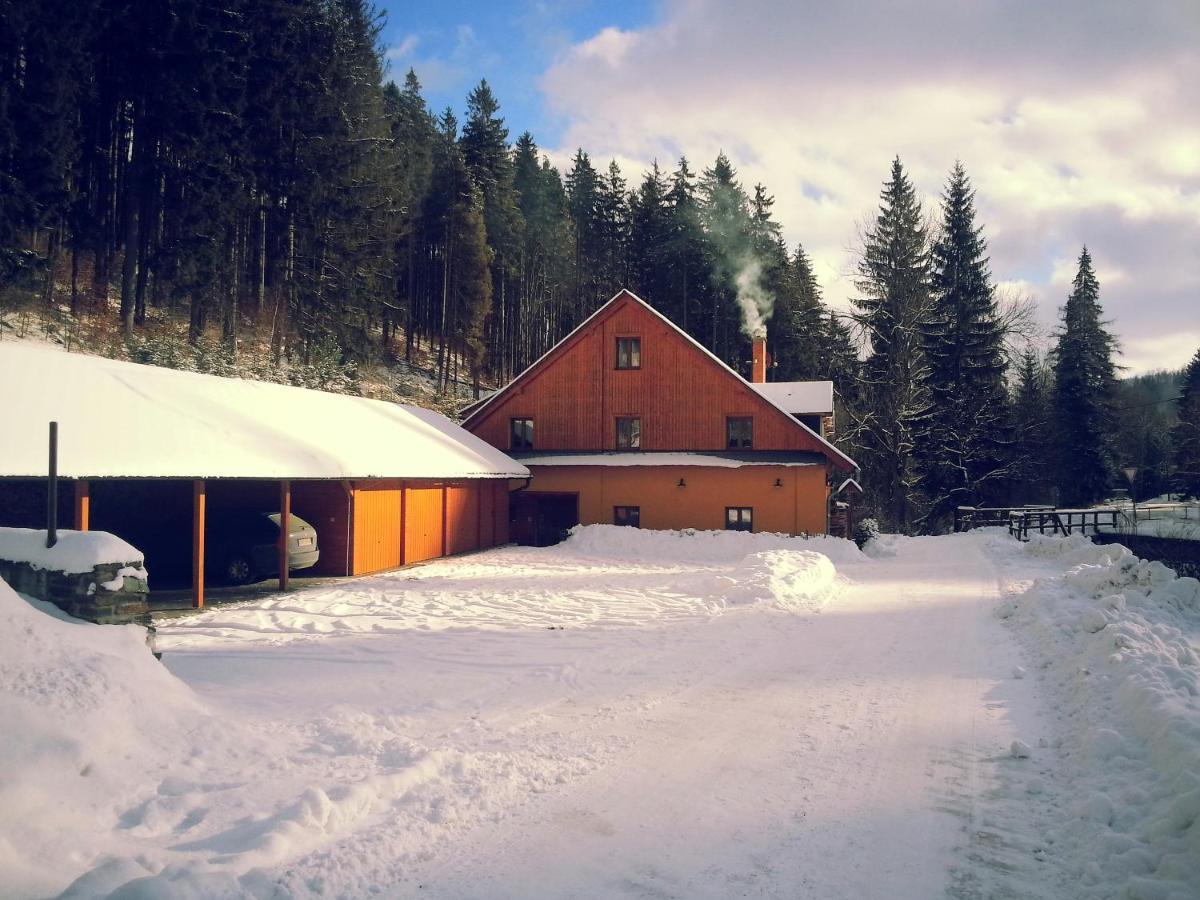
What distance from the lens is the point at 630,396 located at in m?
29.3

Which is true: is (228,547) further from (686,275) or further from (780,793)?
(686,275)

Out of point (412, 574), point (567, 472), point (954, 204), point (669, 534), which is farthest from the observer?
point (954, 204)

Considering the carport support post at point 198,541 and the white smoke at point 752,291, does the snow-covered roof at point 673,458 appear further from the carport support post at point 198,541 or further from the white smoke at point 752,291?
the white smoke at point 752,291

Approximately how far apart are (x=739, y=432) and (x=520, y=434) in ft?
28.5

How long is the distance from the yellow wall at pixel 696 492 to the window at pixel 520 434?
5.58 feet

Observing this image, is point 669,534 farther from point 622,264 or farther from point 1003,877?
point 622,264

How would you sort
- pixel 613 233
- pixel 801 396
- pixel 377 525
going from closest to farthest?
1. pixel 377 525
2. pixel 801 396
3. pixel 613 233

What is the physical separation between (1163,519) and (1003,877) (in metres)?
38.5

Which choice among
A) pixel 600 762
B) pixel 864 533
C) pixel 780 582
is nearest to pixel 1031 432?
pixel 864 533

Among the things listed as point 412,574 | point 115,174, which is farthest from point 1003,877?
point 115,174

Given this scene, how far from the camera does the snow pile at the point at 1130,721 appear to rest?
14.3ft

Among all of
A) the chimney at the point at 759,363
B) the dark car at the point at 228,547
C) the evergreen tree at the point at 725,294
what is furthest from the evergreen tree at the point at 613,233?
the dark car at the point at 228,547

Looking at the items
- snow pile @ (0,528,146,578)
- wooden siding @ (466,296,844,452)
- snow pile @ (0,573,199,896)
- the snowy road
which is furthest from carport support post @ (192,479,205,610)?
wooden siding @ (466,296,844,452)

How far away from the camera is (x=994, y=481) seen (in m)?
42.8
